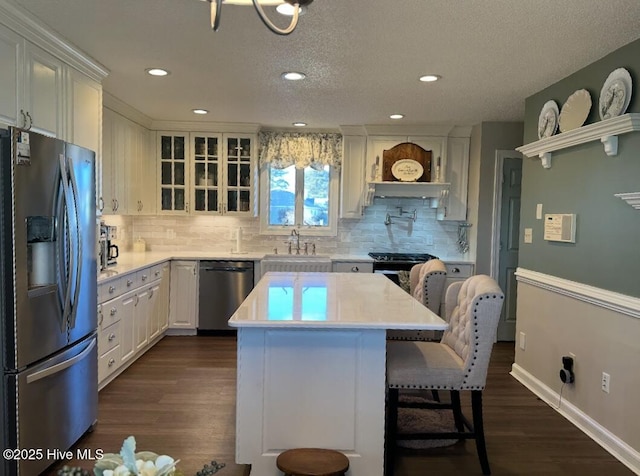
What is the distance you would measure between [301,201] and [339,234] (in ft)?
2.01

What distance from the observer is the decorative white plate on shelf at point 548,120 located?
132 inches

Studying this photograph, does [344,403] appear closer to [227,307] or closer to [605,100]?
[605,100]

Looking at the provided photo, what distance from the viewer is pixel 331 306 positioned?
2344mm

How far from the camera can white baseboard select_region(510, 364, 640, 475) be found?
2.54 m

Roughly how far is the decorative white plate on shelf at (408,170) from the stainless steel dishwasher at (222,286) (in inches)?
74.6

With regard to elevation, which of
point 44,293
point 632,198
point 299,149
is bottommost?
point 44,293

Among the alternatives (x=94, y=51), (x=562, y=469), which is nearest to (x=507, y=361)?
(x=562, y=469)

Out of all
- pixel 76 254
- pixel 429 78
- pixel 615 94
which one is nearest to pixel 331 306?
pixel 76 254

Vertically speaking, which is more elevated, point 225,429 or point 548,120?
point 548,120

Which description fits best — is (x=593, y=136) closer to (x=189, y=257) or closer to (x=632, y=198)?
(x=632, y=198)

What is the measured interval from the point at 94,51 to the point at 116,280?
1.60 m

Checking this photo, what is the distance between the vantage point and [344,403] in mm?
2221

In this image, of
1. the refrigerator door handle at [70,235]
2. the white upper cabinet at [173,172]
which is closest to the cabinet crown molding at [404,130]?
the white upper cabinet at [173,172]

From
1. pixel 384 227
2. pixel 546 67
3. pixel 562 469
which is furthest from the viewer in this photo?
pixel 384 227
